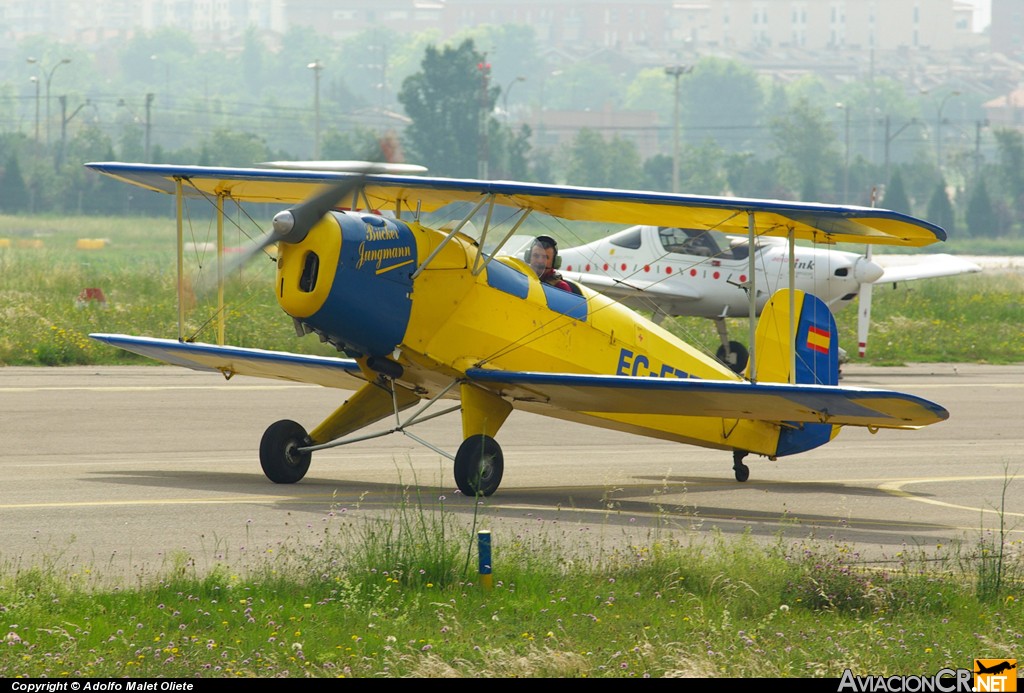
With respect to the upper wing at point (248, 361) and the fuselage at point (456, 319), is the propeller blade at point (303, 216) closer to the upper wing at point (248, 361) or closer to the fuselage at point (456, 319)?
the fuselage at point (456, 319)

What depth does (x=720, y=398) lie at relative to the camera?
12.1 meters

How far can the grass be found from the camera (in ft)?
23.1

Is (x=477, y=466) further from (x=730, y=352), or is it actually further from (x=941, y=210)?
(x=941, y=210)

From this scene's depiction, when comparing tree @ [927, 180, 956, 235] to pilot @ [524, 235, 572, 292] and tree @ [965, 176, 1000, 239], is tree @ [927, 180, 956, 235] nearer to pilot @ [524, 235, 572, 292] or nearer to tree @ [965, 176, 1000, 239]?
tree @ [965, 176, 1000, 239]

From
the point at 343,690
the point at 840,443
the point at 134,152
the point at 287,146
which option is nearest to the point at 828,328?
the point at 840,443

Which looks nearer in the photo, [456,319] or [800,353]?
[456,319]

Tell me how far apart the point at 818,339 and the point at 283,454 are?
18.0 ft

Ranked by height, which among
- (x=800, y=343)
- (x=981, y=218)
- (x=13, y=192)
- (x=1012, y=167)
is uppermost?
(x=1012, y=167)

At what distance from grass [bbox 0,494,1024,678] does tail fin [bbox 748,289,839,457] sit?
473cm

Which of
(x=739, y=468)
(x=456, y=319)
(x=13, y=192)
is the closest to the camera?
(x=456, y=319)

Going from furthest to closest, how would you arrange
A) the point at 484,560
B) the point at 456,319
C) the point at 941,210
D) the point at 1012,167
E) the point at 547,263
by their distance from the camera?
the point at 1012,167 → the point at 941,210 → the point at 547,263 → the point at 456,319 → the point at 484,560

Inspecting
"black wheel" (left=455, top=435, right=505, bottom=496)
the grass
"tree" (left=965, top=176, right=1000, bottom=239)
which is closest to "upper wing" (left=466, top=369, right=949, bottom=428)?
"black wheel" (left=455, top=435, right=505, bottom=496)

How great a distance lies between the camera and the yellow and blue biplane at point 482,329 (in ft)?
37.9

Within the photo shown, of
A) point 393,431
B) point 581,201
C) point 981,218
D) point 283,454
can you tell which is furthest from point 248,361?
point 981,218
